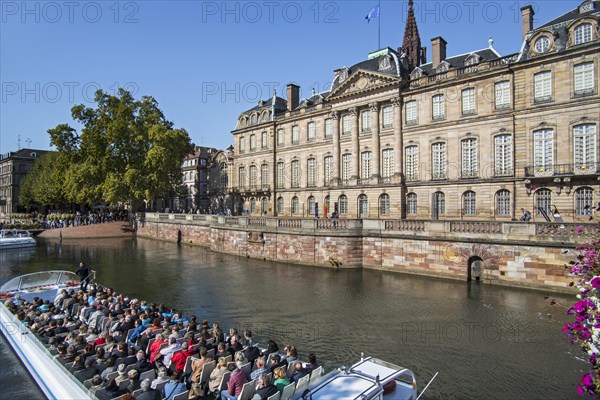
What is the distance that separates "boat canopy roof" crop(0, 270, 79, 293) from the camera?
1652 cm

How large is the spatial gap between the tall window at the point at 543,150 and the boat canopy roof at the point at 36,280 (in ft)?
93.3

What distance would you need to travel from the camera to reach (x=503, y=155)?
2847 centimetres

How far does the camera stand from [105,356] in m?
9.84

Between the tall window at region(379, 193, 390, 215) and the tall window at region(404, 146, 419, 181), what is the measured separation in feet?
8.00

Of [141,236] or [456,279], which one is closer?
[456,279]

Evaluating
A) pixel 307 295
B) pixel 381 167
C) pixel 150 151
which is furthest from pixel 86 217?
pixel 307 295

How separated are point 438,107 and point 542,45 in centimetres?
796

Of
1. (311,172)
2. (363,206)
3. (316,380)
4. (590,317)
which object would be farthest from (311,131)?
(590,317)

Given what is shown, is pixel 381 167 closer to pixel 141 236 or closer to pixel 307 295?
pixel 307 295

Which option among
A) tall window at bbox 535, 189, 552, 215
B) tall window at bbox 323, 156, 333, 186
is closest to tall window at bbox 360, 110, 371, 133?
tall window at bbox 323, 156, 333, 186

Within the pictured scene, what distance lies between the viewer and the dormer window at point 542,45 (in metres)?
25.7

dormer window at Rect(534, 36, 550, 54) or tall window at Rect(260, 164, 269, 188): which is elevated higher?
dormer window at Rect(534, 36, 550, 54)

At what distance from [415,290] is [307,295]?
217 inches

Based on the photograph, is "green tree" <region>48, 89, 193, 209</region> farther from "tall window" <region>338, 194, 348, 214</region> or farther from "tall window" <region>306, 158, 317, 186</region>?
"tall window" <region>338, 194, 348, 214</region>
